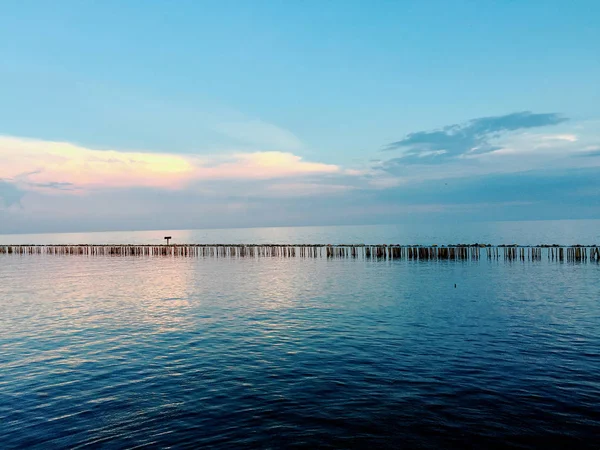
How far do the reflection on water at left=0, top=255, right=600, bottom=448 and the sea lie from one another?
0.06 metres

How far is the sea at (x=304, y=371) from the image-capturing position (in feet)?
34.9

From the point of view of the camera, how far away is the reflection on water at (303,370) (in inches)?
421

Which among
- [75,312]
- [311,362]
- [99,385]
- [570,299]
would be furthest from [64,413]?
[570,299]

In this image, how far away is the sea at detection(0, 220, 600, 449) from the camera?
1063 cm

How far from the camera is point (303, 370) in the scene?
15.3 metres

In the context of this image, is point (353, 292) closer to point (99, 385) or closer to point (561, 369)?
point (561, 369)

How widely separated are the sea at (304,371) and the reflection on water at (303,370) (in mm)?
64

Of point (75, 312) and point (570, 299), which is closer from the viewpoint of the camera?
point (75, 312)

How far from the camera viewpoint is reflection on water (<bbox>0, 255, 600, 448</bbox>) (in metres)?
10.7

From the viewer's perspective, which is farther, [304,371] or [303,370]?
[303,370]

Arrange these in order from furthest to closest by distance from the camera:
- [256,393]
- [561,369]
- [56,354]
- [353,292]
→ 1. [353,292]
2. [56,354]
3. [561,369]
4. [256,393]

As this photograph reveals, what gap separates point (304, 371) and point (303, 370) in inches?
4.8

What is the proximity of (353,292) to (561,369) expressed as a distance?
64.7 feet

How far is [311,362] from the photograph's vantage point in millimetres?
16172
